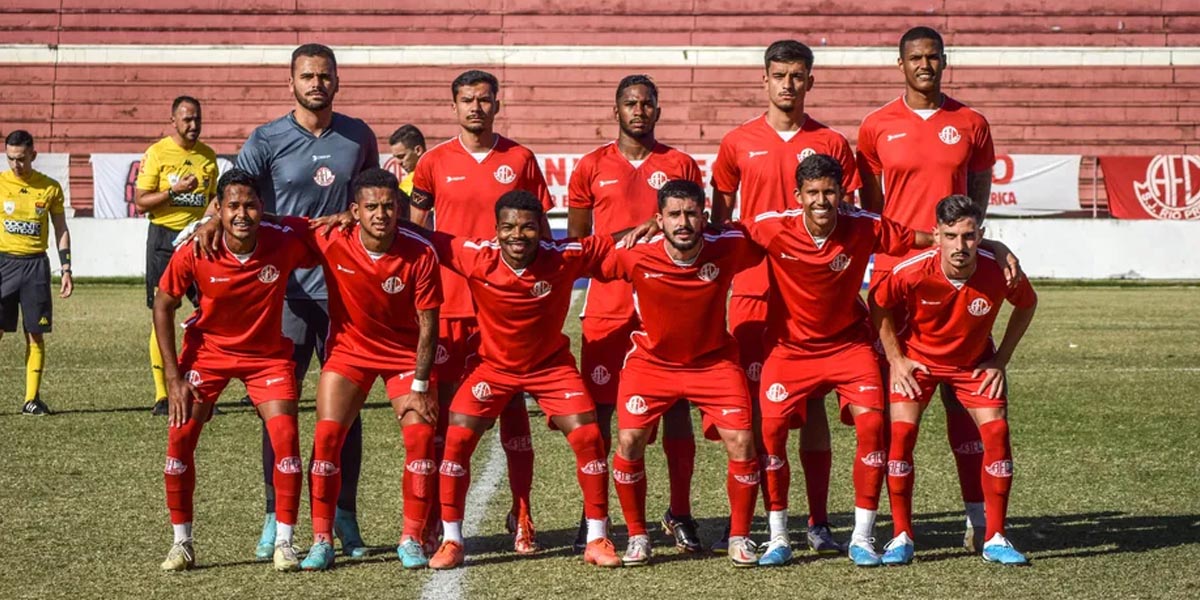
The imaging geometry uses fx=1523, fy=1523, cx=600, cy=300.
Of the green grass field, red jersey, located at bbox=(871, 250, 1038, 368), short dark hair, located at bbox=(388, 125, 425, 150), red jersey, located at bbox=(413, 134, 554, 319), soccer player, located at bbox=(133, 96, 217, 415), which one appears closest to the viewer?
the green grass field

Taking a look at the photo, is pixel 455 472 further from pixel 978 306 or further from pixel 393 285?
pixel 978 306

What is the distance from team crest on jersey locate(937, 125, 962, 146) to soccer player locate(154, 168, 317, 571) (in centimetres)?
283

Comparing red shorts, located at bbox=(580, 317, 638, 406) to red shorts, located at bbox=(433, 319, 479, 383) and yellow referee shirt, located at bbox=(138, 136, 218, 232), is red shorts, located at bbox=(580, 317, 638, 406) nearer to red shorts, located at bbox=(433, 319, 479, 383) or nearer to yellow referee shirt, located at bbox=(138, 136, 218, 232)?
red shorts, located at bbox=(433, 319, 479, 383)

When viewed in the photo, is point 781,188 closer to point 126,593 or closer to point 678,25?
point 126,593

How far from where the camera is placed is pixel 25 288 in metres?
11.2

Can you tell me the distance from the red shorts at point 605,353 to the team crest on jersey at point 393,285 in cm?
95

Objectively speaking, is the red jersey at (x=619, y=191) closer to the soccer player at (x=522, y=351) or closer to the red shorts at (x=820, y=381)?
the soccer player at (x=522, y=351)

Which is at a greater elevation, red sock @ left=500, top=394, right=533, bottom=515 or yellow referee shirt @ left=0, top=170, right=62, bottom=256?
yellow referee shirt @ left=0, top=170, right=62, bottom=256

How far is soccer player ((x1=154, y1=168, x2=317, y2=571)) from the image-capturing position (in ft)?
20.4

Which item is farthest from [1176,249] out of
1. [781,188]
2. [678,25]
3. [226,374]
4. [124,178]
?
[226,374]

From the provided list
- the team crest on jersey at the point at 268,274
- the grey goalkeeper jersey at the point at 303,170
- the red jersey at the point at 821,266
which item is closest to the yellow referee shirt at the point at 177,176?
the grey goalkeeper jersey at the point at 303,170

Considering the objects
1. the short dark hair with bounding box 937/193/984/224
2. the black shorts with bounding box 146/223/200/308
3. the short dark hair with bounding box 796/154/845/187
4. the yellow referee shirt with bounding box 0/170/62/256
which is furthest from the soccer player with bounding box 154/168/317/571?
the yellow referee shirt with bounding box 0/170/62/256

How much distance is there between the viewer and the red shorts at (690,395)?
6.35 m

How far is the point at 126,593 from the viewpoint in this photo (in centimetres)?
575
